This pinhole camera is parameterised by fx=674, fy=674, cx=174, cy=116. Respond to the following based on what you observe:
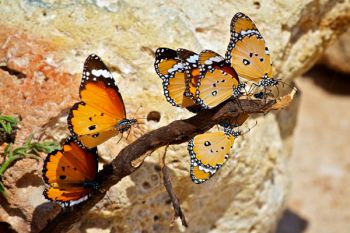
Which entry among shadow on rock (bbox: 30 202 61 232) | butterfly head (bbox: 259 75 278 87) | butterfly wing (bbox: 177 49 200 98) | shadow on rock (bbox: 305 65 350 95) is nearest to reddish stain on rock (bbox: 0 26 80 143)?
shadow on rock (bbox: 30 202 61 232)

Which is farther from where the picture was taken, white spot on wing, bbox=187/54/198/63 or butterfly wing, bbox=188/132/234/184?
butterfly wing, bbox=188/132/234/184

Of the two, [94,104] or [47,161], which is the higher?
[94,104]

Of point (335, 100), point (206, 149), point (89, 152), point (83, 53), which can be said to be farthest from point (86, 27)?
point (335, 100)

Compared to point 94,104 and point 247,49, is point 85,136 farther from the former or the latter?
point 247,49

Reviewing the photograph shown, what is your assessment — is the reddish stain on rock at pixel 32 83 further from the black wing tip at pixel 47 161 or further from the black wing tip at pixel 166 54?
the black wing tip at pixel 166 54

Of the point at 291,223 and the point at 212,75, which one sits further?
the point at 291,223

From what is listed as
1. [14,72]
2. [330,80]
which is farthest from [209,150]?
[330,80]

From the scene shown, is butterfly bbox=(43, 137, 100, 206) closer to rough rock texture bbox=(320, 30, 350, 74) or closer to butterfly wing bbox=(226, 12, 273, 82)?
butterfly wing bbox=(226, 12, 273, 82)
